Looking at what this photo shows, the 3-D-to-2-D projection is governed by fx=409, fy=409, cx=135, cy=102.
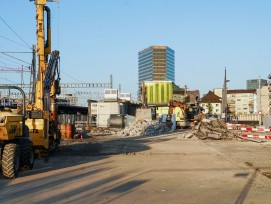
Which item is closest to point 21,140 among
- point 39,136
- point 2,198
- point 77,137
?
point 39,136

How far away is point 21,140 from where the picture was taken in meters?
A: 13.4

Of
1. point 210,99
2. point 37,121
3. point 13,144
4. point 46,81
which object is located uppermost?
point 210,99

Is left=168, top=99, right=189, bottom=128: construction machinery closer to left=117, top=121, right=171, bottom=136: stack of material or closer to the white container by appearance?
left=117, top=121, right=171, bottom=136: stack of material

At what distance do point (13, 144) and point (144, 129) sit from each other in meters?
26.5

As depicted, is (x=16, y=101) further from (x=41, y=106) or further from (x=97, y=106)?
(x=97, y=106)

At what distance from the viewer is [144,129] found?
126 ft

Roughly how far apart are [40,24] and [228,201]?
14007mm

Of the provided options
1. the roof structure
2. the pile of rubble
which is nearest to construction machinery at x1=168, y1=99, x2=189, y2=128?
the pile of rubble

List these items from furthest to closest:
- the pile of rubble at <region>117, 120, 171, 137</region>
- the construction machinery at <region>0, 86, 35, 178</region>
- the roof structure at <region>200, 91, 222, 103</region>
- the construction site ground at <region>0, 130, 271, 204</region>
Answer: the roof structure at <region>200, 91, 222, 103</region> < the pile of rubble at <region>117, 120, 171, 137</region> < the construction machinery at <region>0, 86, 35, 178</region> < the construction site ground at <region>0, 130, 271, 204</region>

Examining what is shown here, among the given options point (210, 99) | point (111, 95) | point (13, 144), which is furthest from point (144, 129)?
point (210, 99)

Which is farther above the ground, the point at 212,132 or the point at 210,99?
the point at 210,99

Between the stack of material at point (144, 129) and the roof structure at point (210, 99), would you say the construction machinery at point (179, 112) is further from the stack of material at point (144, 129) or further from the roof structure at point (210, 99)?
the roof structure at point (210, 99)

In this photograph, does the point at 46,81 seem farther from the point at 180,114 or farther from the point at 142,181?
the point at 180,114

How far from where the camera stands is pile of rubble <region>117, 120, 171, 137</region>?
37469 mm
